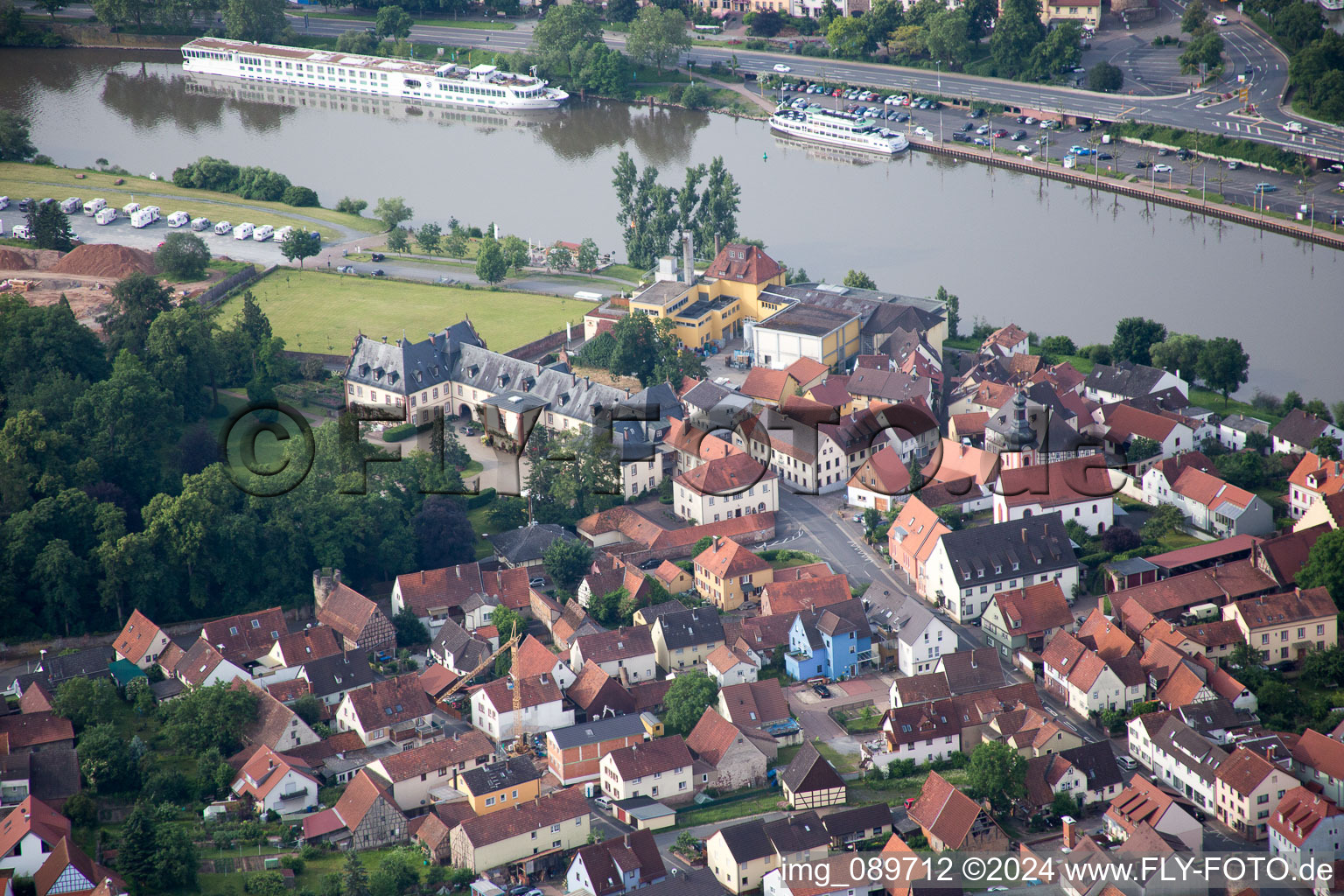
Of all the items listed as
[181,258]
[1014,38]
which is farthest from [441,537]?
[1014,38]

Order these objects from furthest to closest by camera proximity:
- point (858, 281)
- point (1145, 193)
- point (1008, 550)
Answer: point (1145, 193) → point (858, 281) → point (1008, 550)

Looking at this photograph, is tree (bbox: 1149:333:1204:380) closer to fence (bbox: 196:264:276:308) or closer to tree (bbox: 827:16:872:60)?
fence (bbox: 196:264:276:308)

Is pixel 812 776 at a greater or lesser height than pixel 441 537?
lesser

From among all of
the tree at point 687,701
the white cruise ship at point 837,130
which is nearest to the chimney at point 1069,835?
the tree at point 687,701

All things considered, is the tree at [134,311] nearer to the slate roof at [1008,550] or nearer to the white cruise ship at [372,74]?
the slate roof at [1008,550]

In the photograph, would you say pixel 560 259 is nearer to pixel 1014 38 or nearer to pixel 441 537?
pixel 441 537

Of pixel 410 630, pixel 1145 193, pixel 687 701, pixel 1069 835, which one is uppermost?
pixel 1145 193

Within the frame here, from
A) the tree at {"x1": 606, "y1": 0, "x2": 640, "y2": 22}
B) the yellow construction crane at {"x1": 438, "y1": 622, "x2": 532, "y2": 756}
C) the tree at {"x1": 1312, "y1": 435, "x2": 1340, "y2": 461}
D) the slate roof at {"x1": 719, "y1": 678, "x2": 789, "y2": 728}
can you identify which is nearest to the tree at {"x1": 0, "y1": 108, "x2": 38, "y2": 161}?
the tree at {"x1": 606, "y1": 0, "x2": 640, "y2": 22}
